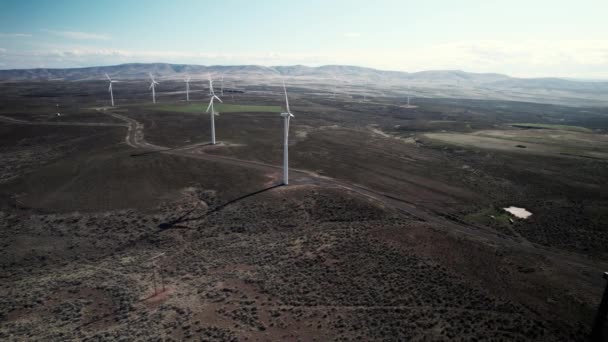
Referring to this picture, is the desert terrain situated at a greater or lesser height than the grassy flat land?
lesser

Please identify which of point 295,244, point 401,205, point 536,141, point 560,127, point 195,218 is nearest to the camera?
point 295,244

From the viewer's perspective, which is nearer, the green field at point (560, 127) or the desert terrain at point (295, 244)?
the desert terrain at point (295, 244)

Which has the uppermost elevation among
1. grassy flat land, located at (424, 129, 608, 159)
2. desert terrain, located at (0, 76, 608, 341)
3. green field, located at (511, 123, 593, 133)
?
green field, located at (511, 123, 593, 133)

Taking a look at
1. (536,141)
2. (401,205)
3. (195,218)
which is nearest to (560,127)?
(536,141)

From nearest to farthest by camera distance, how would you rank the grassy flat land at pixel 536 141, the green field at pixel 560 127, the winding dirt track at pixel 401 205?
the winding dirt track at pixel 401 205
the grassy flat land at pixel 536 141
the green field at pixel 560 127

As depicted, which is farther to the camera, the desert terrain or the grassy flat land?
the grassy flat land

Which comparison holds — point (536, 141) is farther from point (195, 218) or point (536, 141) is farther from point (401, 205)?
point (195, 218)

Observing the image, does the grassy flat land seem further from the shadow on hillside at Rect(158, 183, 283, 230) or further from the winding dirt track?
the shadow on hillside at Rect(158, 183, 283, 230)

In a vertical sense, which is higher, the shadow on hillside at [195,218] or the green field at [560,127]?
the green field at [560,127]

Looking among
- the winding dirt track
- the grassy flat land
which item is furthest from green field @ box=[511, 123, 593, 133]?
the winding dirt track

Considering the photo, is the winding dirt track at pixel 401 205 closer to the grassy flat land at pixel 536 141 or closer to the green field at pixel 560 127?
the grassy flat land at pixel 536 141

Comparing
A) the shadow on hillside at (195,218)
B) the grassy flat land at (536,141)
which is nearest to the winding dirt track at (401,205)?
the shadow on hillside at (195,218)

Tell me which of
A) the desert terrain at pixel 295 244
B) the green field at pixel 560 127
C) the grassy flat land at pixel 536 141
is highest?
the green field at pixel 560 127
